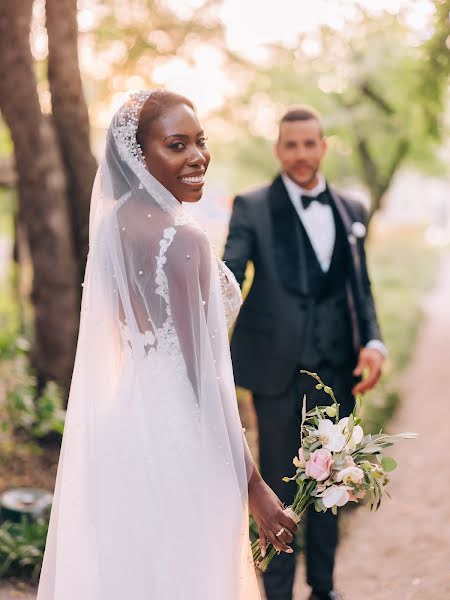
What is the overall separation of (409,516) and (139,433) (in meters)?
3.74

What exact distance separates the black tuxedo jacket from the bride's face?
3.49 ft

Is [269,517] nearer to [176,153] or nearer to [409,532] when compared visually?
[176,153]

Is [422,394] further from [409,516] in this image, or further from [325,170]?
[325,170]

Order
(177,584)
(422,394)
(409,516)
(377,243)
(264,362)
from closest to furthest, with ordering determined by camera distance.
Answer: (177,584) → (264,362) → (409,516) → (422,394) → (377,243)

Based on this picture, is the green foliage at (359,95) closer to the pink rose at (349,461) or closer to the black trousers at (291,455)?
the black trousers at (291,455)

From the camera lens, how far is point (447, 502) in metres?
5.48

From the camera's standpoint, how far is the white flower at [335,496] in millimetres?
2213

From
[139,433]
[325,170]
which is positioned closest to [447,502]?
[139,433]

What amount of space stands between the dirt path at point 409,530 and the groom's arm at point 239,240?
196 centimetres

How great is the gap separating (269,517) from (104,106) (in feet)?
26.5

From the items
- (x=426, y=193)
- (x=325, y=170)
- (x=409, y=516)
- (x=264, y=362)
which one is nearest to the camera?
(x=264, y=362)

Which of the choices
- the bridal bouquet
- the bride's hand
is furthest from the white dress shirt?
the bride's hand

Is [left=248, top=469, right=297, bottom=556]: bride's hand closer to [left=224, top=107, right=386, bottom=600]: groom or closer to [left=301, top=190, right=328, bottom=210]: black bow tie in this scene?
[left=224, top=107, right=386, bottom=600]: groom

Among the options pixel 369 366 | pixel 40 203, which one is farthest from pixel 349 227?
pixel 40 203
